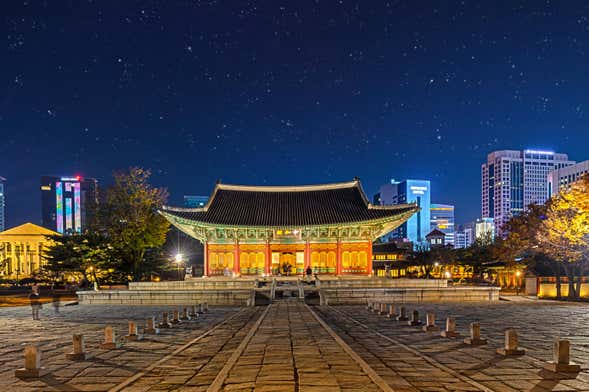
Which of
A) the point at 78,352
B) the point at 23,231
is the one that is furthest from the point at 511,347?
the point at 23,231

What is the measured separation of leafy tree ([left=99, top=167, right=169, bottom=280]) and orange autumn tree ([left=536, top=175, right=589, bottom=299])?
28234 mm

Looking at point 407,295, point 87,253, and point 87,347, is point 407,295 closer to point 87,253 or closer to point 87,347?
point 87,347

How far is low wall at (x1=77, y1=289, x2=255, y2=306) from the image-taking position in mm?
23734

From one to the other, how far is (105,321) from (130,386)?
1065cm

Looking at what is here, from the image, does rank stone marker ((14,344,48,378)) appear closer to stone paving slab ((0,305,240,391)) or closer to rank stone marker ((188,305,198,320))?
stone paving slab ((0,305,240,391))

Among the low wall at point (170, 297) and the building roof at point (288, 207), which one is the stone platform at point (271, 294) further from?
the building roof at point (288, 207)

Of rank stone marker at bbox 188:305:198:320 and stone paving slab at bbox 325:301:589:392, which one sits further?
rank stone marker at bbox 188:305:198:320

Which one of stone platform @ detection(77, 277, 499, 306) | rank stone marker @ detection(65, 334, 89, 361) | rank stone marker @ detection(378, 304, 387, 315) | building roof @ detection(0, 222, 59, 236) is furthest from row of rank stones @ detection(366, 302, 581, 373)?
building roof @ detection(0, 222, 59, 236)

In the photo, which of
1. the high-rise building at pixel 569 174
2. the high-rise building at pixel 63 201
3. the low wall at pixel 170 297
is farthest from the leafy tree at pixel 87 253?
the high-rise building at pixel 63 201

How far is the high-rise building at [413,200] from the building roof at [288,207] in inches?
4275

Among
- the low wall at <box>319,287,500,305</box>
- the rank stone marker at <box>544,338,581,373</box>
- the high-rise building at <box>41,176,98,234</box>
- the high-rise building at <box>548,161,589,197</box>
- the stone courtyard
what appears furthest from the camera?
the high-rise building at <box>41,176,98,234</box>

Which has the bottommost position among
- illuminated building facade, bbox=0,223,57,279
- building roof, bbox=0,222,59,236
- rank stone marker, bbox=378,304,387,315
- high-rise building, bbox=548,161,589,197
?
illuminated building facade, bbox=0,223,57,279

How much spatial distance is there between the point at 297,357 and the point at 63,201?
18665 centimetres

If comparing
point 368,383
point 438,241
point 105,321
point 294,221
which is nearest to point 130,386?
point 368,383
